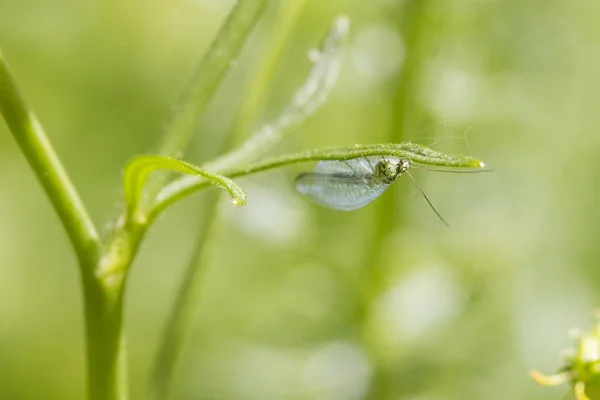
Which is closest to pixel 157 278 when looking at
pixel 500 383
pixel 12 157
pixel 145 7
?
pixel 12 157

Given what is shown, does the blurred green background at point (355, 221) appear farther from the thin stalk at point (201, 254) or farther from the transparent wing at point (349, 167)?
the transparent wing at point (349, 167)

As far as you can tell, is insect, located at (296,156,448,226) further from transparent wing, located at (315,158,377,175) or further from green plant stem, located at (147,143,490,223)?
green plant stem, located at (147,143,490,223)

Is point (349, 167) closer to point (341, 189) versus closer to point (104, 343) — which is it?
point (341, 189)

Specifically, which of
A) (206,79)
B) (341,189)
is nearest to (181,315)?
(341,189)

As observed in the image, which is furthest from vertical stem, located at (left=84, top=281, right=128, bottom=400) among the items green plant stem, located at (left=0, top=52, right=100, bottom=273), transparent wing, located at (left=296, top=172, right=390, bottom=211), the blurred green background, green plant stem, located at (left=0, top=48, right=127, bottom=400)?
the blurred green background

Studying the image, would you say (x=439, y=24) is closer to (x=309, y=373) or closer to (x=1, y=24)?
(x=309, y=373)

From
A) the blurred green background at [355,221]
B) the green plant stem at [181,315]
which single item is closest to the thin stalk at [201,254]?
the green plant stem at [181,315]
